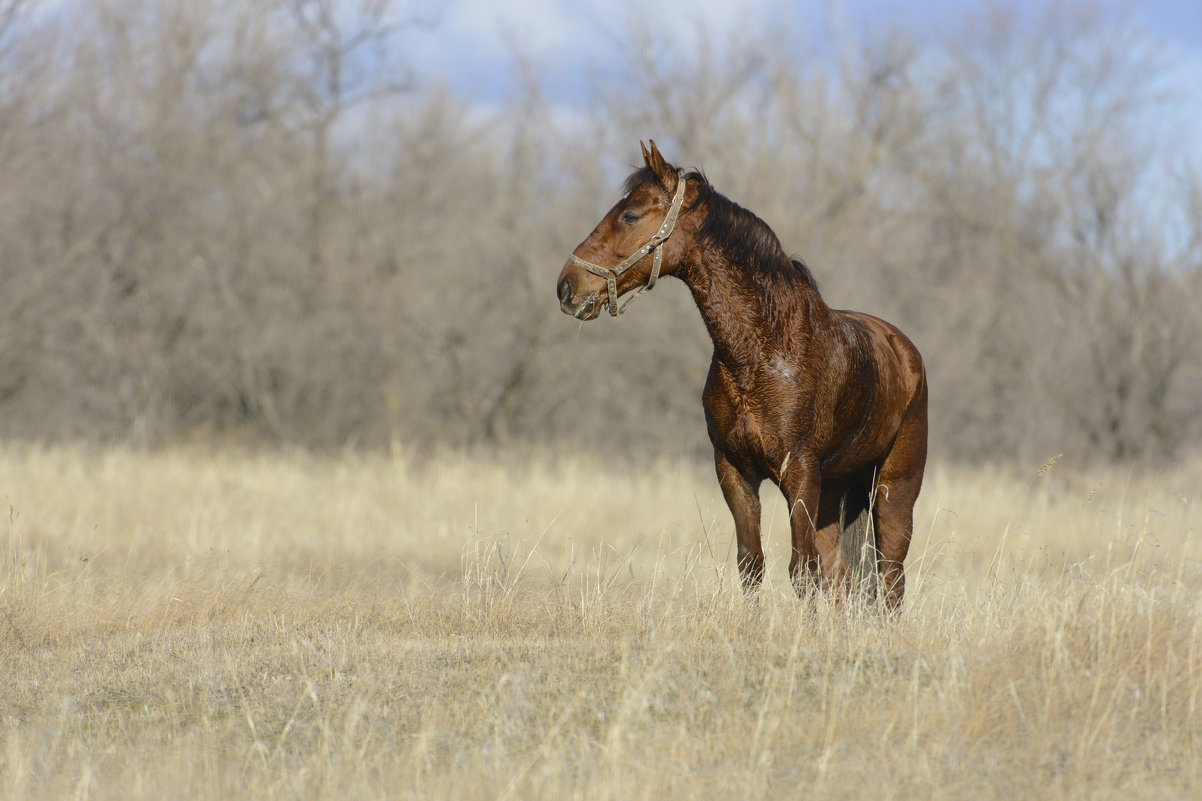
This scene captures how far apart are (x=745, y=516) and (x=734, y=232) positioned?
129cm

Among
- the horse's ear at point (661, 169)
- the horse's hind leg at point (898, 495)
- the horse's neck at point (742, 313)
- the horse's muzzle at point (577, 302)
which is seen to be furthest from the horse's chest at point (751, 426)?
the horse's hind leg at point (898, 495)

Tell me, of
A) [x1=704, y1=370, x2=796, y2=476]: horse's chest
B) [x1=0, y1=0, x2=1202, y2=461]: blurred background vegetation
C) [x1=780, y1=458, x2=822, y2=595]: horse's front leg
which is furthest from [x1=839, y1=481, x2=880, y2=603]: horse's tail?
[x1=0, y1=0, x2=1202, y2=461]: blurred background vegetation

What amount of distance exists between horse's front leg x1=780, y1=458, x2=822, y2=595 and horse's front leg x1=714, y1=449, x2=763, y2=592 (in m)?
0.17

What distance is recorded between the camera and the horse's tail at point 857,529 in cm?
578

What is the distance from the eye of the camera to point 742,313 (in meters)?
4.77

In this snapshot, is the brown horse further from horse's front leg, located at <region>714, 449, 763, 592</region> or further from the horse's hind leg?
the horse's hind leg

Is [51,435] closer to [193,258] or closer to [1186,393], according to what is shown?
[193,258]

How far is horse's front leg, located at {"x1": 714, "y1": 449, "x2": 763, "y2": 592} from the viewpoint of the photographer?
4.88 metres

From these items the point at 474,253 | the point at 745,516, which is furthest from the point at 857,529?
the point at 474,253

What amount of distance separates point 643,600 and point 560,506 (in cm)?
653

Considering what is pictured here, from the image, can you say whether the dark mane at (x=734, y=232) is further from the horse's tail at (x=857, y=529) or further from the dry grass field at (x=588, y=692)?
the horse's tail at (x=857, y=529)

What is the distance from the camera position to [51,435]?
18.2 meters

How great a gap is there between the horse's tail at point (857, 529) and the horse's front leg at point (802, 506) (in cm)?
97

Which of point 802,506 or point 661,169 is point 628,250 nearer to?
point 661,169
